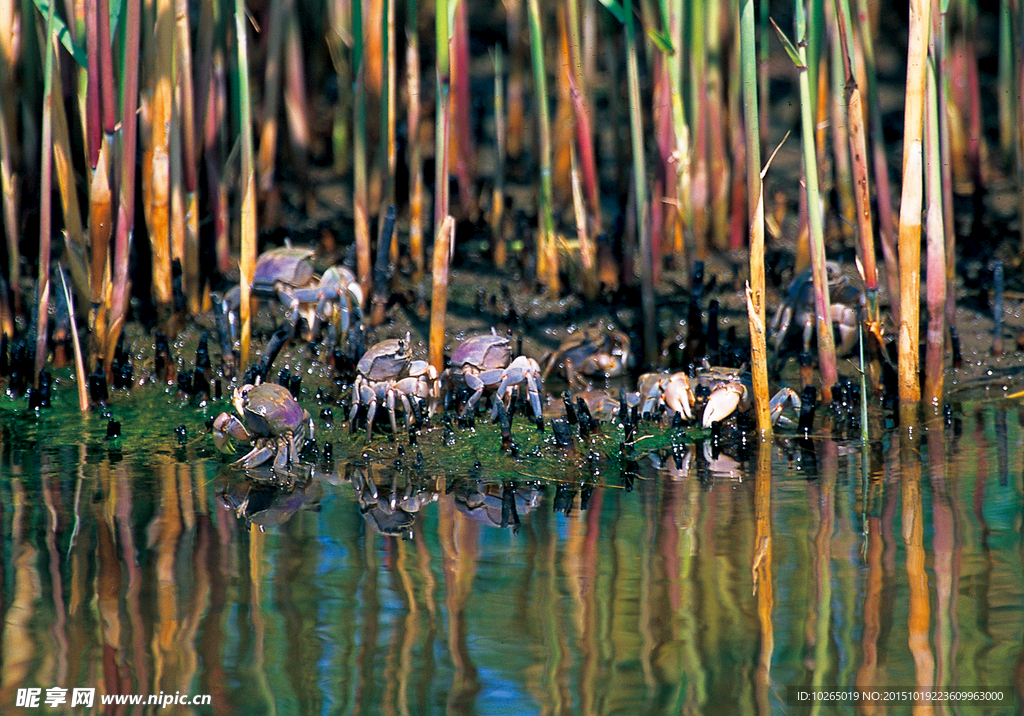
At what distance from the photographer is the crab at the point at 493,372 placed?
14.2 feet

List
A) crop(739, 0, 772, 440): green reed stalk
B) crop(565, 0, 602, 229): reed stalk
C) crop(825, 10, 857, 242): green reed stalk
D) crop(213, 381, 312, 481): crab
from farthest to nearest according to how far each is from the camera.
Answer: crop(565, 0, 602, 229): reed stalk < crop(825, 10, 857, 242): green reed stalk < crop(213, 381, 312, 481): crab < crop(739, 0, 772, 440): green reed stalk

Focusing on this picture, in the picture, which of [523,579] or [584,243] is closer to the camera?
[523,579]

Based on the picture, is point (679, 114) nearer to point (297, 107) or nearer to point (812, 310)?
point (812, 310)

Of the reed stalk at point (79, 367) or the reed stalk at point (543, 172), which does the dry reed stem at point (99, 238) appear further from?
the reed stalk at point (543, 172)

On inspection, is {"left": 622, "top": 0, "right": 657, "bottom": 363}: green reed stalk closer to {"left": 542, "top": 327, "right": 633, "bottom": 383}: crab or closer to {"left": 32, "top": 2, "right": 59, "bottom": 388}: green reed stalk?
{"left": 542, "top": 327, "right": 633, "bottom": 383}: crab

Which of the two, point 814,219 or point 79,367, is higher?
point 814,219

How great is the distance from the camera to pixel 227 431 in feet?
13.3

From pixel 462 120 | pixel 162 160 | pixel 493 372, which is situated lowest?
pixel 493 372

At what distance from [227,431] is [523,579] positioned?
1.57m

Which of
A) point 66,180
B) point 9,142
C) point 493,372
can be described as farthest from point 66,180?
point 493,372

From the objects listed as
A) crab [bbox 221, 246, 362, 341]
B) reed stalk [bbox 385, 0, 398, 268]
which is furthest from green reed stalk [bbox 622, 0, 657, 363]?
crab [bbox 221, 246, 362, 341]

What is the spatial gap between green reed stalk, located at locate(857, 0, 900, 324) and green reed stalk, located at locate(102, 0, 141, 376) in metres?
2.91

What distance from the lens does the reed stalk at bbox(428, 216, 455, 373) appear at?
4.30 meters

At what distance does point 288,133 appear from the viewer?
602 centimetres
